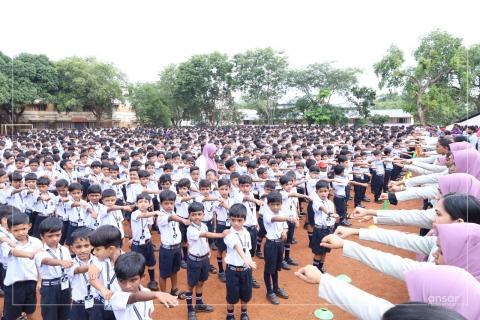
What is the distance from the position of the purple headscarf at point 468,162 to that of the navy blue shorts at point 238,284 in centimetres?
277

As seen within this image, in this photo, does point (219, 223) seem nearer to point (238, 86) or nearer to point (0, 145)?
point (0, 145)

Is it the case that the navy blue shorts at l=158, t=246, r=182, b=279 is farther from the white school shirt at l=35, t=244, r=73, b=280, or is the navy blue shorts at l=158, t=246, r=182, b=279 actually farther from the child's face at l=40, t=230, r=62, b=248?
the child's face at l=40, t=230, r=62, b=248

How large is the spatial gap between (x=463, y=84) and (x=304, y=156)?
2118 cm

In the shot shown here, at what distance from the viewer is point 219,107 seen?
115 ft

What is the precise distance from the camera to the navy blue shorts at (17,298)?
132 inches

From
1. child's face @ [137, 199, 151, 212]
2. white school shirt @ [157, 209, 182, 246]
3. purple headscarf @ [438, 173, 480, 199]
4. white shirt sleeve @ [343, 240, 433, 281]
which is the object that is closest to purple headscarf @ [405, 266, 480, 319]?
white shirt sleeve @ [343, 240, 433, 281]

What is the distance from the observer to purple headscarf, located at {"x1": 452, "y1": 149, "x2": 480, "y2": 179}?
12.3 feet

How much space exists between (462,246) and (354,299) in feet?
2.33

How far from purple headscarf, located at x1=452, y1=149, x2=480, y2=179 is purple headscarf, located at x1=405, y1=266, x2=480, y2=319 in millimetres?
2923

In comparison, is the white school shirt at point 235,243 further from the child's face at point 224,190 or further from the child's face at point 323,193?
the child's face at point 323,193

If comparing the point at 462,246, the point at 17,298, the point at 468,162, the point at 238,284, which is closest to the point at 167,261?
the point at 238,284

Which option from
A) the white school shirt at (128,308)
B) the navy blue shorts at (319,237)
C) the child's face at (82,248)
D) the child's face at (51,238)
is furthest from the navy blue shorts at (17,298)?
the navy blue shorts at (319,237)

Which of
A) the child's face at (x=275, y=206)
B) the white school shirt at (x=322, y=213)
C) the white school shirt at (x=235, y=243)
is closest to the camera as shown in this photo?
the white school shirt at (x=235, y=243)

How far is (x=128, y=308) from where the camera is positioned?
2467 mm
